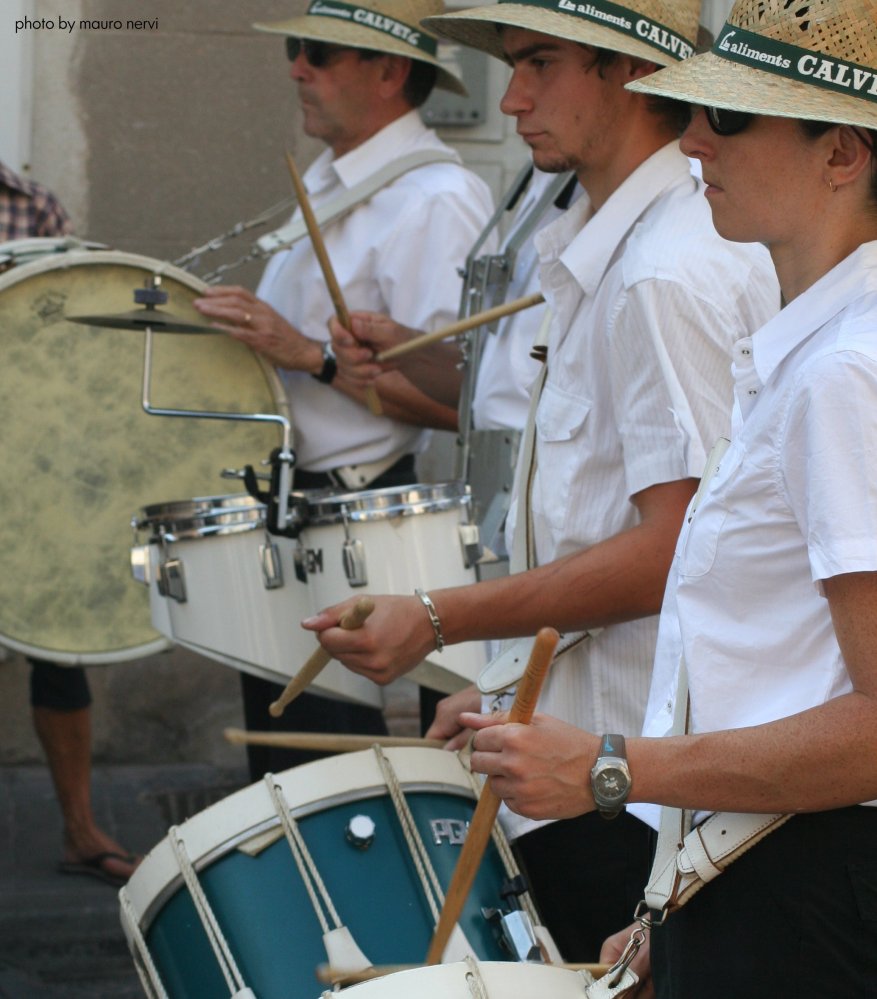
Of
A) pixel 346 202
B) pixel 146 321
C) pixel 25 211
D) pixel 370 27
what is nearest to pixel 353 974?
pixel 146 321

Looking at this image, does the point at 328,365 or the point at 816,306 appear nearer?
the point at 816,306

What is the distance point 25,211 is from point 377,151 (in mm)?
1034

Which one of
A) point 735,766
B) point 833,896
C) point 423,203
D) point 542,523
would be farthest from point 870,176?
point 423,203

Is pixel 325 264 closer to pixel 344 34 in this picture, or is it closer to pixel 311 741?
pixel 344 34

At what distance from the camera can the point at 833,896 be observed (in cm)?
158

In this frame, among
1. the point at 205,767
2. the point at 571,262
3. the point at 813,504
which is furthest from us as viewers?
the point at 205,767

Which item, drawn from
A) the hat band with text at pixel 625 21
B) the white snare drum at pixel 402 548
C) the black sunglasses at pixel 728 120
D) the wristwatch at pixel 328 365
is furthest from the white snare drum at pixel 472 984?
the wristwatch at pixel 328 365

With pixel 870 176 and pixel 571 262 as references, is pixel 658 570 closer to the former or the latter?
pixel 571 262

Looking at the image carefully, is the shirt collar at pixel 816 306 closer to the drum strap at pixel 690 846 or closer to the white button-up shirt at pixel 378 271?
the drum strap at pixel 690 846

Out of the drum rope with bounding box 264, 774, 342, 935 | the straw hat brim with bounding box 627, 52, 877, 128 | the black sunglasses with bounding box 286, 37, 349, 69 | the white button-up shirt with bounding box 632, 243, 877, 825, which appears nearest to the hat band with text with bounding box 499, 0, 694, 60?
the straw hat brim with bounding box 627, 52, 877, 128

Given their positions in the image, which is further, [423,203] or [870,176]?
[423,203]

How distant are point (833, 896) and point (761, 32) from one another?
2.83 feet

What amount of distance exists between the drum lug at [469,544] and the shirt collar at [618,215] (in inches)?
27.3

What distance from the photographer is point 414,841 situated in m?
2.23
